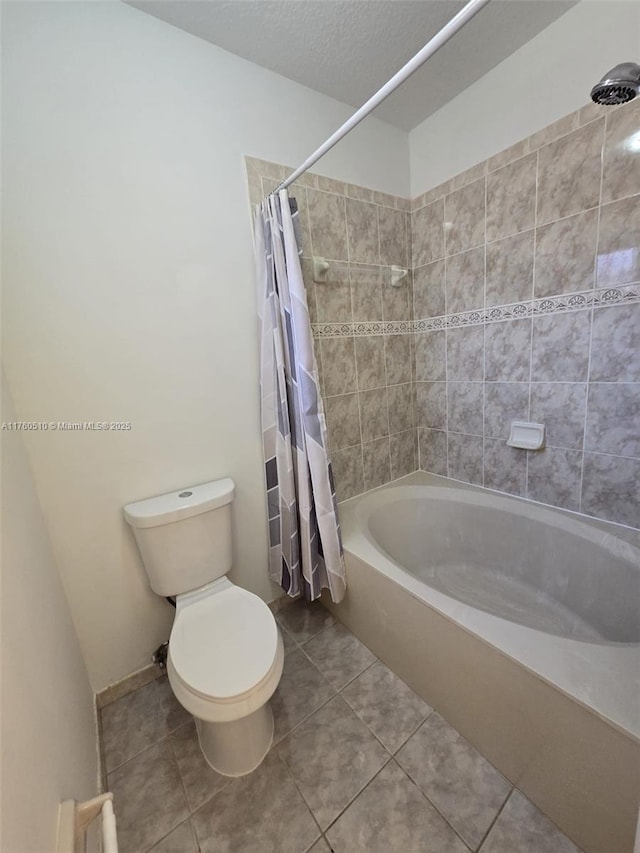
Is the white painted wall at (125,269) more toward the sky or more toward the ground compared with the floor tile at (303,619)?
more toward the sky

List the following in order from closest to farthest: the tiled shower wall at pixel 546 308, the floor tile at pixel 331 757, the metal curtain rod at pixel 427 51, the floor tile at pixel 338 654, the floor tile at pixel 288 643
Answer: the metal curtain rod at pixel 427 51
the floor tile at pixel 331 757
the tiled shower wall at pixel 546 308
the floor tile at pixel 338 654
the floor tile at pixel 288 643

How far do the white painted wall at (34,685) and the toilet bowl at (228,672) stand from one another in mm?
277

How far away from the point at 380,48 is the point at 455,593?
2375 mm

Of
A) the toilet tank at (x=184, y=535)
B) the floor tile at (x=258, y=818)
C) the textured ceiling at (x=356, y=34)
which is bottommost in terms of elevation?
the floor tile at (x=258, y=818)

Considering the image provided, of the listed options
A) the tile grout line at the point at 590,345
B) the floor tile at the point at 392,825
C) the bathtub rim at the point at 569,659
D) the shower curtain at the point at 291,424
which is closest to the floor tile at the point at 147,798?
the floor tile at the point at 392,825

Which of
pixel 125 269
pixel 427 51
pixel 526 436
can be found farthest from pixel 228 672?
pixel 427 51

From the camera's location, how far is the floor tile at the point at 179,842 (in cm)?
90

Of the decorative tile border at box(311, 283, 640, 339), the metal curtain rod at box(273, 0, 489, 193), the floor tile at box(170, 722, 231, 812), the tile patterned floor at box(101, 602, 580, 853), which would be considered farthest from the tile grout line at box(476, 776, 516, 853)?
the metal curtain rod at box(273, 0, 489, 193)

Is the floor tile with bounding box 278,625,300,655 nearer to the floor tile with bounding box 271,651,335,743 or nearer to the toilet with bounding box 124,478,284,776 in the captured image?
the floor tile with bounding box 271,651,335,743

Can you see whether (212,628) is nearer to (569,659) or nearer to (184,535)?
(184,535)

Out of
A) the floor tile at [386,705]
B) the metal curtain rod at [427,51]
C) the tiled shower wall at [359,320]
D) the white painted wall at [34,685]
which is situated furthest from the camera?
the tiled shower wall at [359,320]

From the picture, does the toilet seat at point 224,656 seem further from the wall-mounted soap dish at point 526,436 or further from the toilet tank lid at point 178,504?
the wall-mounted soap dish at point 526,436

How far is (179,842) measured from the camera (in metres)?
0.92

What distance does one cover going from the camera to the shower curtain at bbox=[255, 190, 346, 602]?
1.29 m
